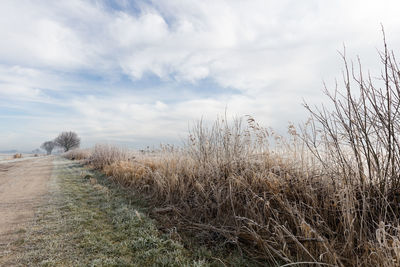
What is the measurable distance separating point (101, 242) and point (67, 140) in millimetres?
74323

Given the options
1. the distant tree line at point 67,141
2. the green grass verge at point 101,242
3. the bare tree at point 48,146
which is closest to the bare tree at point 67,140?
the distant tree line at point 67,141

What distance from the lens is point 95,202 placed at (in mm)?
6242

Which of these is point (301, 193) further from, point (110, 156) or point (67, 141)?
point (67, 141)

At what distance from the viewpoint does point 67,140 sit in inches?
2653

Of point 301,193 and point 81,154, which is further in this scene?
point 81,154

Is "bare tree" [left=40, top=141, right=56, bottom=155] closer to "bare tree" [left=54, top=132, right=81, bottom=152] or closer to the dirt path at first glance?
"bare tree" [left=54, top=132, right=81, bottom=152]

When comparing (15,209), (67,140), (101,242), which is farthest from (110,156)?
(67,140)

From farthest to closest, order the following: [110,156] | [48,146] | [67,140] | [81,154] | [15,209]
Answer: [48,146]
[67,140]
[81,154]
[110,156]
[15,209]

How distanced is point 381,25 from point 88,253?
492 centimetres

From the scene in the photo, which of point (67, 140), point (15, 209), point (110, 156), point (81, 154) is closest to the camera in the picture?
point (15, 209)

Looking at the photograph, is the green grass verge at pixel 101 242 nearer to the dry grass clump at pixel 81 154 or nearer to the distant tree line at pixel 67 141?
the dry grass clump at pixel 81 154

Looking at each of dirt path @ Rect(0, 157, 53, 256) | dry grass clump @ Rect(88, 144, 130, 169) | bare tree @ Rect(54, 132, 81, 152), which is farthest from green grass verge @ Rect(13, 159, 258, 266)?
bare tree @ Rect(54, 132, 81, 152)

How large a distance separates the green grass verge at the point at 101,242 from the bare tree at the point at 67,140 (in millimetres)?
71274

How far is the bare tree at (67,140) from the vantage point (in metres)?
67.4
